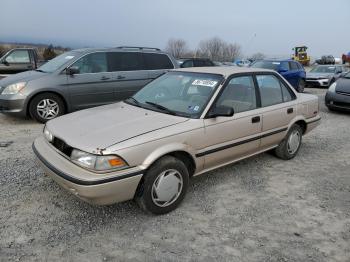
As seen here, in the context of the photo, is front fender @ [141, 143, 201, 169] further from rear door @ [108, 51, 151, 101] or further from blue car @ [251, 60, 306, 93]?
blue car @ [251, 60, 306, 93]

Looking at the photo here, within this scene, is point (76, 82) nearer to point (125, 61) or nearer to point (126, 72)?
point (126, 72)

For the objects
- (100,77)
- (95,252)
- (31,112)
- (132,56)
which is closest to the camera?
(95,252)

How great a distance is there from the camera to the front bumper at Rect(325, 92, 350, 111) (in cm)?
901

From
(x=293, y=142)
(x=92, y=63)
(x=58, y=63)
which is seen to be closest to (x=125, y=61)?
(x=92, y=63)

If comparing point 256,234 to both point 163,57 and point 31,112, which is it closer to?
point 31,112

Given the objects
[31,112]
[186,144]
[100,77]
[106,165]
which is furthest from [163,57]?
[106,165]

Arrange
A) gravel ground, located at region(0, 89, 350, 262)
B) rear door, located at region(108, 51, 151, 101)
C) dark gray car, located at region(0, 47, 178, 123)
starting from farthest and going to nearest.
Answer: rear door, located at region(108, 51, 151, 101) < dark gray car, located at region(0, 47, 178, 123) < gravel ground, located at region(0, 89, 350, 262)

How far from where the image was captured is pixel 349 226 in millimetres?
3422

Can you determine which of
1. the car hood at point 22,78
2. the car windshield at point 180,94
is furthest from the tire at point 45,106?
the car windshield at point 180,94

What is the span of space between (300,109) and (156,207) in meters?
2.99

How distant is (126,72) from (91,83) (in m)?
0.92

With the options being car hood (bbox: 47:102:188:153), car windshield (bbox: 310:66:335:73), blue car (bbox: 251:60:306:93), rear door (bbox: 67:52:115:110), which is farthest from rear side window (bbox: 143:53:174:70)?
car windshield (bbox: 310:66:335:73)

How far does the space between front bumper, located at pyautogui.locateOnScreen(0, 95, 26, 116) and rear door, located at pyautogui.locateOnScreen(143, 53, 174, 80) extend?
2952 mm

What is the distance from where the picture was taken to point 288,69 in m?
13.6
